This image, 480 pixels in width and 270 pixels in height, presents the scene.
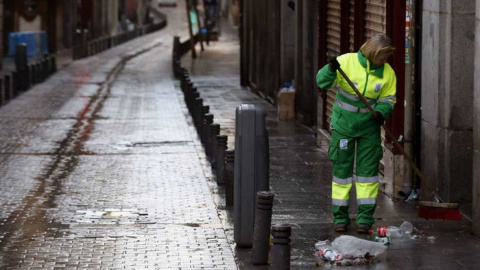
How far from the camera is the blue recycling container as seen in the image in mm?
51406

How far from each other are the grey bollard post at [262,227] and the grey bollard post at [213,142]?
6205mm

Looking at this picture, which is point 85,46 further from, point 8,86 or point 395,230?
point 395,230

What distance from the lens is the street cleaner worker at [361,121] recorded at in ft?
36.0

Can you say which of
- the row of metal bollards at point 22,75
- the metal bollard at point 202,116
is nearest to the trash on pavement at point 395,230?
the metal bollard at point 202,116

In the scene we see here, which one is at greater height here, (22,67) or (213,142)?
(213,142)

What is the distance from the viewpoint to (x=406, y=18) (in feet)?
44.2

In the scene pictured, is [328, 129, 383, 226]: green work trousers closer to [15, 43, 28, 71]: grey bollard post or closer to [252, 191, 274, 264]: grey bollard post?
[252, 191, 274, 264]: grey bollard post

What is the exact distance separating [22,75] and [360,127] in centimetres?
2227

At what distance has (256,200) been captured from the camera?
991 cm

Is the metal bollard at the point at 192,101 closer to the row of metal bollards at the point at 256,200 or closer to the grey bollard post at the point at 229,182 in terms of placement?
the row of metal bollards at the point at 256,200

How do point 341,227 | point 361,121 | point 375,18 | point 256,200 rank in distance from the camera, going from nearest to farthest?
1. point 256,200
2. point 361,121
3. point 341,227
4. point 375,18

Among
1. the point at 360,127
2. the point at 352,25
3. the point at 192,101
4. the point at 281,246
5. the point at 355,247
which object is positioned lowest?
the point at 192,101

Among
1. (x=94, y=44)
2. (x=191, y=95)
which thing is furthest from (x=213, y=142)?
(x=94, y=44)

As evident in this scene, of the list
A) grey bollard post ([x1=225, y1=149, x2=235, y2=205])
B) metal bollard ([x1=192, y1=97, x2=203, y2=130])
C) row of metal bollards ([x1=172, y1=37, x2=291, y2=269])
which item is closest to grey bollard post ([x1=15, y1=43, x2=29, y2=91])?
row of metal bollards ([x1=172, y1=37, x2=291, y2=269])
